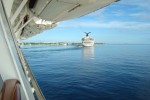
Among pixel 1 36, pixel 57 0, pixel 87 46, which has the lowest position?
pixel 87 46

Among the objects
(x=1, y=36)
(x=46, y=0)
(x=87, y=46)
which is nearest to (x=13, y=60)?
(x=1, y=36)

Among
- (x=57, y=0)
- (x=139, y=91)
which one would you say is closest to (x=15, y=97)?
(x=57, y=0)

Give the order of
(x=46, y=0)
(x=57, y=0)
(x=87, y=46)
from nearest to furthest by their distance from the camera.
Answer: (x=57, y=0) < (x=46, y=0) < (x=87, y=46)

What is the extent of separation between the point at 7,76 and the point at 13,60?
0.18 meters

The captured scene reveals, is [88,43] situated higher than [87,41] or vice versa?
[87,41]

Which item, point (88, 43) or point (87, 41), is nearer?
point (87, 41)

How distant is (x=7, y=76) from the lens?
2.32 meters

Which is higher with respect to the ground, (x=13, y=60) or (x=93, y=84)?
(x=13, y=60)

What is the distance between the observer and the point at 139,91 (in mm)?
24516

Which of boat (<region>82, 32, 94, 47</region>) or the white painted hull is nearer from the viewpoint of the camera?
boat (<region>82, 32, 94, 47</region>)

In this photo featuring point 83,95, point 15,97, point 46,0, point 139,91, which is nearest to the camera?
point 15,97

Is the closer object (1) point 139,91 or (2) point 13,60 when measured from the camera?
(2) point 13,60

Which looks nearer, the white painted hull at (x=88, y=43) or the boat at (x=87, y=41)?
the boat at (x=87, y=41)

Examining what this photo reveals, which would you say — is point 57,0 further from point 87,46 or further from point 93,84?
point 87,46
